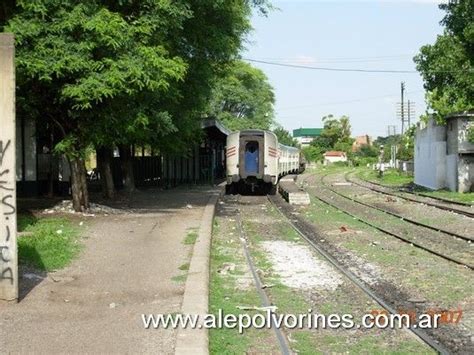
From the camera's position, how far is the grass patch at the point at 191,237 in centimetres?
1333

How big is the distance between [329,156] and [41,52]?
401 ft

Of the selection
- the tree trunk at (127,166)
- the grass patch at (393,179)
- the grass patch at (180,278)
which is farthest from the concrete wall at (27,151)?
the grass patch at (393,179)

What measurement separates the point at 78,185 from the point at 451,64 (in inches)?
921

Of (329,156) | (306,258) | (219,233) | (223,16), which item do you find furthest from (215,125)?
(329,156)

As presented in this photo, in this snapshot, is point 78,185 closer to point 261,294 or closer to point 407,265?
point 407,265

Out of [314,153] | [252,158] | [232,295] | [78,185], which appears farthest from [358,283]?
[314,153]

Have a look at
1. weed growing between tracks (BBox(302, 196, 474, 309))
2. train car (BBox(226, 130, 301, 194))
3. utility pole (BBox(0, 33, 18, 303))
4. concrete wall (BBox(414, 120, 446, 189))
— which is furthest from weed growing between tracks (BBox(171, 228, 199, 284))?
concrete wall (BBox(414, 120, 446, 189))

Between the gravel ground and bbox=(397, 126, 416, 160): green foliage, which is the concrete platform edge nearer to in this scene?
the gravel ground

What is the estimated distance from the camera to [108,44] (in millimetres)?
15227

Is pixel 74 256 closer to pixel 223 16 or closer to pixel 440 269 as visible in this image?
pixel 440 269

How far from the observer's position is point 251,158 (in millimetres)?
32031

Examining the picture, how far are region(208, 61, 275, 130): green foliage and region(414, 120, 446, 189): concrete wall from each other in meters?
33.3

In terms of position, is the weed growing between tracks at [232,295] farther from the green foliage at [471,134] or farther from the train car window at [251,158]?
the green foliage at [471,134]

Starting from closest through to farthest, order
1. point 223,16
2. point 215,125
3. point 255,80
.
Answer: point 223,16 → point 215,125 → point 255,80
